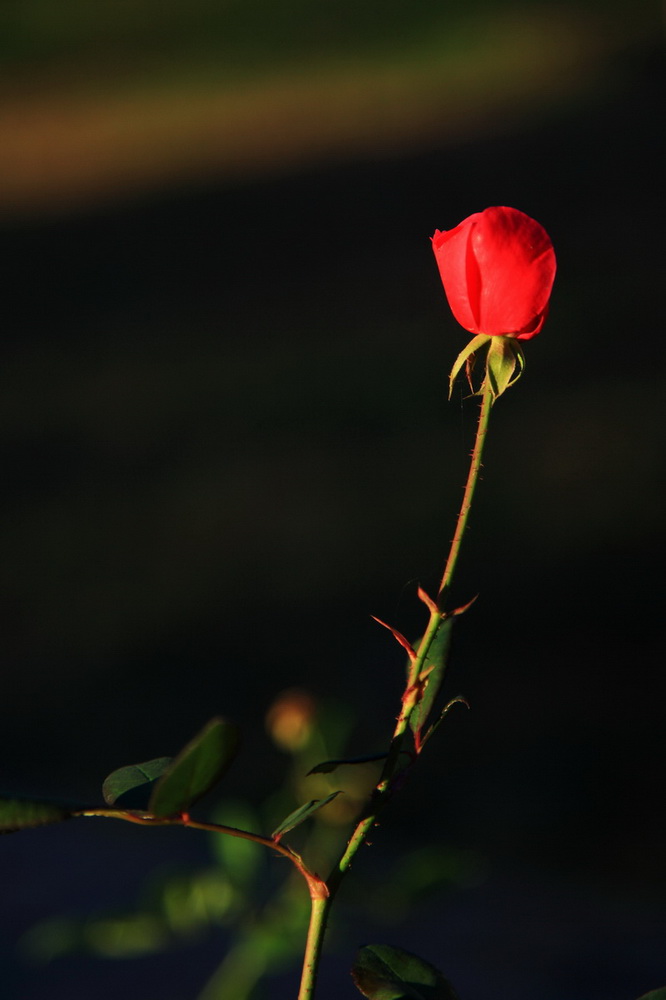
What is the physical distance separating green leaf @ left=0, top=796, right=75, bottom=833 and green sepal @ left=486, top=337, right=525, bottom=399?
0.67ft

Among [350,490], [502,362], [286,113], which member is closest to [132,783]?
[502,362]

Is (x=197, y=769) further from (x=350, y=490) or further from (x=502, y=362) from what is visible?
(x=350, y=490)

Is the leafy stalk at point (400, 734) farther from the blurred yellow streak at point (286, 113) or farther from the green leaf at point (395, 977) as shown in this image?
the blurred yellow streak at point (286, 113)

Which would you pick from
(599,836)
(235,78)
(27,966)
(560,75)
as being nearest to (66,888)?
(27,966)

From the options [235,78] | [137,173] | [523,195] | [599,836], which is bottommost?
[599,836]

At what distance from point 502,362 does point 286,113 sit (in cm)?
727

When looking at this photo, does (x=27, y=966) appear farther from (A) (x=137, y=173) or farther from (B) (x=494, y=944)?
(A) (x=137, y=173)

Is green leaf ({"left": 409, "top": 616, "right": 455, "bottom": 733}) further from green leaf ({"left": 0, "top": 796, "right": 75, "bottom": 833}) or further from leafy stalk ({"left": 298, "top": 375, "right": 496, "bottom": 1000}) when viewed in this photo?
green leaf ({"left": 0, "top": 796, "right": 75, "bottom": 833})

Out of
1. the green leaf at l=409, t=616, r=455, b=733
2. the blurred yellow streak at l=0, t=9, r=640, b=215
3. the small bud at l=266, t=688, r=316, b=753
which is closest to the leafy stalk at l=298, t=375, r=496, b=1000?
the green leaf at l=409, t=616, r=455, b=733

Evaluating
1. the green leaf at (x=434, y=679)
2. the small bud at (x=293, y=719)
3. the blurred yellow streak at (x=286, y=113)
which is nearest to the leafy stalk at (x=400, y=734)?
the green leaf at (x=434, y=679)

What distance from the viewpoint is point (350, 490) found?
330 centimetres

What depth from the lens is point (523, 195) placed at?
5.20 metres

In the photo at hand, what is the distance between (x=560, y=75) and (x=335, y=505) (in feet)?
15.2

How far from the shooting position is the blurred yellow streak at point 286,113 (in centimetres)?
639
